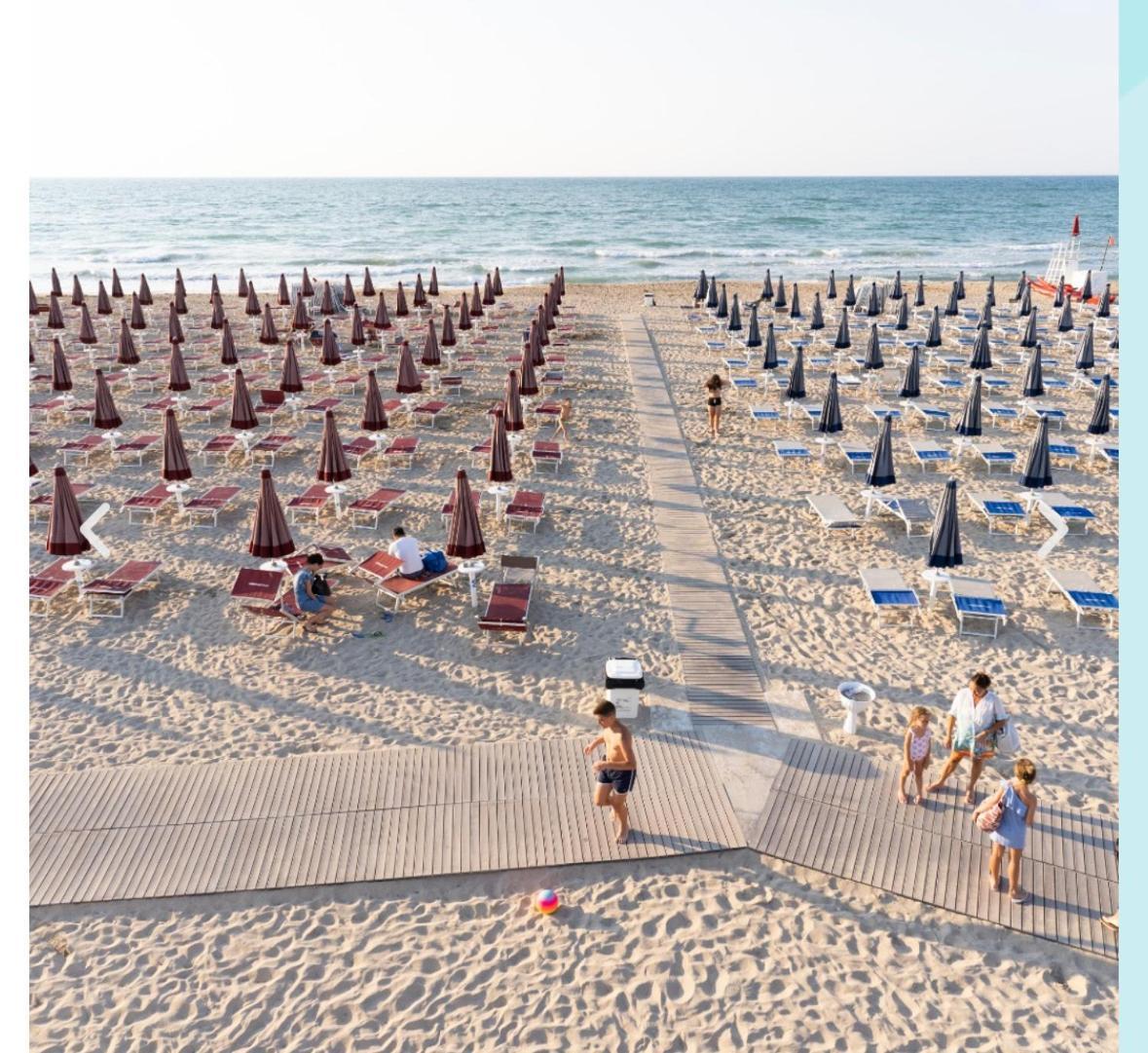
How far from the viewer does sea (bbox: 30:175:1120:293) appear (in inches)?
2044

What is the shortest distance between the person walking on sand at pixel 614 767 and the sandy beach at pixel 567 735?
0.46 metres

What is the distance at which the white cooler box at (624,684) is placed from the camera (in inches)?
309

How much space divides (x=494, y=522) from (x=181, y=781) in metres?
6.37

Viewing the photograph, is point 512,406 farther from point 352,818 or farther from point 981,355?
point 981,355

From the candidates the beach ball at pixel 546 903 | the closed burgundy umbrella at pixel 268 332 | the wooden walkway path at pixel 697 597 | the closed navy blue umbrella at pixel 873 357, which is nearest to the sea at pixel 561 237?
the closed burgundy umbrella at pixel 268 332

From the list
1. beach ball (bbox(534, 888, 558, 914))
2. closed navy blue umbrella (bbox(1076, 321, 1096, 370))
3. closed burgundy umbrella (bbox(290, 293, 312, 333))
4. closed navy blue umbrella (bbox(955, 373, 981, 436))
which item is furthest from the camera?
closed burgundy umbrella (bbox(290, 293, 312, 333))

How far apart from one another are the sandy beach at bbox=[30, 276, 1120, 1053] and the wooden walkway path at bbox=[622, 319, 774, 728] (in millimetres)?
225

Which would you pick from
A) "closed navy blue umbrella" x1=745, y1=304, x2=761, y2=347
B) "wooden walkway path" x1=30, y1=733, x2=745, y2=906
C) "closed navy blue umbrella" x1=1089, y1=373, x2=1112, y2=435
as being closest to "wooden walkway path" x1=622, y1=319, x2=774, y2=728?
"wooden walkway path" x1=30, y1=733, x2=745, y2=906

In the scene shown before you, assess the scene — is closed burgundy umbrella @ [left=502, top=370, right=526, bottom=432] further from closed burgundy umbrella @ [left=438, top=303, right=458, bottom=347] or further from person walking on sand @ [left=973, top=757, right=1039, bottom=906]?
person walking on sand @ [left=973, top=757, right=1039, bottom=906]

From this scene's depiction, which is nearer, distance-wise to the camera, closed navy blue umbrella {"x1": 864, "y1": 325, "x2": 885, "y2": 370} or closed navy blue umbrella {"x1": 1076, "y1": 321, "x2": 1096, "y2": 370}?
closed navy blue umbrella {"x1": 1076, "y1": 321, "x2": 1096, "y2": 370}

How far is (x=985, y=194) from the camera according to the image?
126875 mm

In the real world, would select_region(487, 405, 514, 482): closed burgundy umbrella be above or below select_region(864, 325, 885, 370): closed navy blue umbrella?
below

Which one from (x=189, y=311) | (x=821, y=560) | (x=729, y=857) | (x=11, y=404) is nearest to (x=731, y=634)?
(x=821, y=560)

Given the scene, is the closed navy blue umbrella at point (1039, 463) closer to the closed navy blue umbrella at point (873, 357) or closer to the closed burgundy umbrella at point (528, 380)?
the closed navy blue umbrella at point (873, 357)
